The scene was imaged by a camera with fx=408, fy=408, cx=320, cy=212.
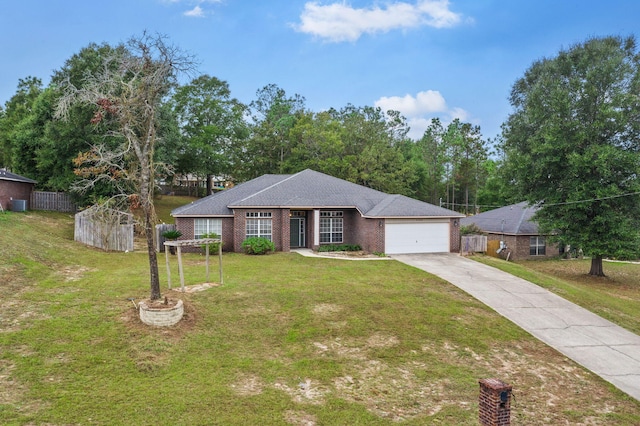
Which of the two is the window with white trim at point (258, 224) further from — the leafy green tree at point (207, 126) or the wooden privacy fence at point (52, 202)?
the leafy green tree at point (207, 126)

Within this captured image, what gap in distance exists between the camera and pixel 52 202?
30.2 meters

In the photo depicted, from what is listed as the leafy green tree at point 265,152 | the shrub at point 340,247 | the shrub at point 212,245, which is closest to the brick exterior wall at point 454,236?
the shrub at point 340,247

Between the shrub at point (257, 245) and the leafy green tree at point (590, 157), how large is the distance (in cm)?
1536

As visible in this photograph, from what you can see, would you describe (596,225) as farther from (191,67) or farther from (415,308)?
(191,67)

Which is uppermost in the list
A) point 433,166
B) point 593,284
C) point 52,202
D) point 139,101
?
point 433,166

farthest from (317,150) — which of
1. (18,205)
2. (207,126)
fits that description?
(18,205)

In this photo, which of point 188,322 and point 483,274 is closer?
point 188,322

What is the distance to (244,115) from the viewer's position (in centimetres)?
5156

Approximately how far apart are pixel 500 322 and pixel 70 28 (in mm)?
23996

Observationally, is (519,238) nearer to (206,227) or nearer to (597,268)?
(597,268)

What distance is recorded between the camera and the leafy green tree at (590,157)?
837 inches

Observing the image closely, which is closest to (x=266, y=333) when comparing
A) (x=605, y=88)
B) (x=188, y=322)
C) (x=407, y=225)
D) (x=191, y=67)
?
(x=188, y=322)

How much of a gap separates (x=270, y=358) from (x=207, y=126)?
3636 centimetres

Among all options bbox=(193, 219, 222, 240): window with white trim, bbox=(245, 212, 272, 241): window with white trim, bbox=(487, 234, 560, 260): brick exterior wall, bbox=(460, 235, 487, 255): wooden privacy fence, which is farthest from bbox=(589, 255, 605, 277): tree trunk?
bbox=(193, 219, 222, 240): window with white trim
